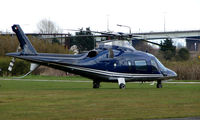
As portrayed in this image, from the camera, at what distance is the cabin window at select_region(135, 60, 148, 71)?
34.3 metres

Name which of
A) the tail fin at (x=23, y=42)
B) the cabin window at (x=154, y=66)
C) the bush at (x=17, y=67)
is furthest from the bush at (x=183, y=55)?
the tail fin at (x=23, y=42)

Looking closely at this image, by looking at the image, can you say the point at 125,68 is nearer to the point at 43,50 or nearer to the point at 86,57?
the point at 86,57

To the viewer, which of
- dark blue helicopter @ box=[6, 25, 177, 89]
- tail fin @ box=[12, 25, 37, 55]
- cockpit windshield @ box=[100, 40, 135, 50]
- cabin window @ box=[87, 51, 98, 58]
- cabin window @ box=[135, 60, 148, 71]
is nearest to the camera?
tail fin @ box=[12, 25, 37, 55]

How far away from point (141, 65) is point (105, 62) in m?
3.04

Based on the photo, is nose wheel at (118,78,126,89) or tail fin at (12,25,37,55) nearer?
tail fin at (12,25,37,55)

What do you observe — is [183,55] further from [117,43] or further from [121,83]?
[121,83]

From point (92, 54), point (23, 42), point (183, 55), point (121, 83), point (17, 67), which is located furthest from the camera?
point (183, 55)

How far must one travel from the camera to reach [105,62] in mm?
33156

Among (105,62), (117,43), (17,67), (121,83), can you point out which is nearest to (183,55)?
(17,67)

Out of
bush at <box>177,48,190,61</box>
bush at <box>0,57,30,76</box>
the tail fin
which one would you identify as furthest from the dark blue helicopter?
bush at <box>177,48,190,61</box>

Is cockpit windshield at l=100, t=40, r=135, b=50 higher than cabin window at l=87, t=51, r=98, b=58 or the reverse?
higher

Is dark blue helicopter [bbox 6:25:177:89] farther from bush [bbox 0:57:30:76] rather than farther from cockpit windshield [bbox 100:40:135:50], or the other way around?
bush [bbox 0:57:30:76]

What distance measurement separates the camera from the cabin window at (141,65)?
34312 mm

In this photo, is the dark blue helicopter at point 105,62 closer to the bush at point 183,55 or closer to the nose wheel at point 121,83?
the nose wheel at point 121,83
